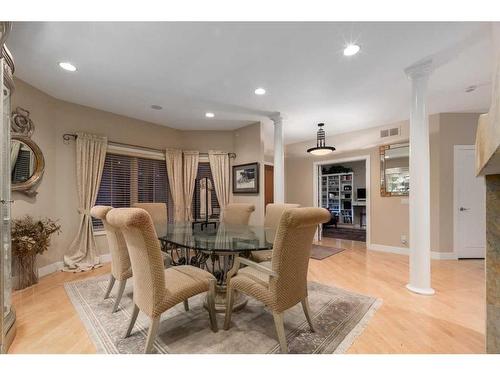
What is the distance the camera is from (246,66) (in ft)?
7.63

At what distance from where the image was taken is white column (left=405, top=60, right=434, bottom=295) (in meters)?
2.41

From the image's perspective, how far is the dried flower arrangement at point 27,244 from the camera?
2453 millimetres

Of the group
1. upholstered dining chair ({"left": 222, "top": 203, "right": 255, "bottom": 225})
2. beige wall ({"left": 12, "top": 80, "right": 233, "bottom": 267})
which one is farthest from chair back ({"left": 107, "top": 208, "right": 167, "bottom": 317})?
beige wall ({"left": 12, "top": 80, "right": 233, "bottom": 267})

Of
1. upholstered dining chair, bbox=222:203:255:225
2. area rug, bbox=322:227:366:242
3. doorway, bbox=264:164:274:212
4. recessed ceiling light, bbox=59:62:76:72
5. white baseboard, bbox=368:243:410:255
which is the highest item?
recessed ceiling light, bbox=59:62:76:72

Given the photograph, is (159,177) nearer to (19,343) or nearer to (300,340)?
(19,343)

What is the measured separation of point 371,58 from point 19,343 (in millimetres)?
3922

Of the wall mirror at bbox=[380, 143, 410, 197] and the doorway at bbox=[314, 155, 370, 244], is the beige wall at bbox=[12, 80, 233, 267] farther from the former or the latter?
the doorway at bbox=[314, 155, 370, 244]

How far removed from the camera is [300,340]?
1633mm

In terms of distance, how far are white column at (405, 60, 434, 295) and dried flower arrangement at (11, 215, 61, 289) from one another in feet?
14.6

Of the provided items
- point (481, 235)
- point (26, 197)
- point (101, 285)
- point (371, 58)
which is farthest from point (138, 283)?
point (481, 235)

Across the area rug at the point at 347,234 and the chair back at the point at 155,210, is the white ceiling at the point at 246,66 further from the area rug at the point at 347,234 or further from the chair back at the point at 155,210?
the area rug at the point at 347,234

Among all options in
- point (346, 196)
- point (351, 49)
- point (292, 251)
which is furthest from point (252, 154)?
point (346, 196)

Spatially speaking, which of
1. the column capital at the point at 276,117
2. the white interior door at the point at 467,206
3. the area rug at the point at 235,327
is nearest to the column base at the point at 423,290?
the area rug at the point at 235,327
